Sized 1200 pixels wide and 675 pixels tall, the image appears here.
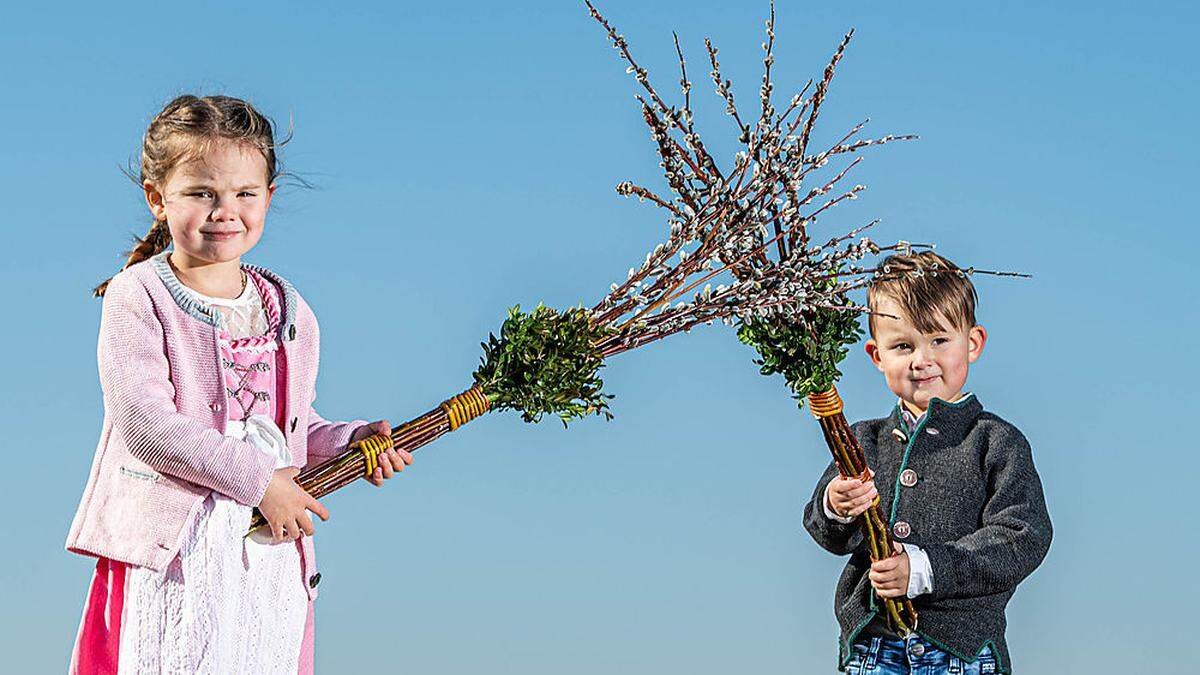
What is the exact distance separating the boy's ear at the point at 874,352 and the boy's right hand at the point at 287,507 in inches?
70.0

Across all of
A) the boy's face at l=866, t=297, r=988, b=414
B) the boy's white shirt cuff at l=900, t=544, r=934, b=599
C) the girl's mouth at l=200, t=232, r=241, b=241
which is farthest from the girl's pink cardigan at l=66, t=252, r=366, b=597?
the boy's face at l=866, t=297, r=988, b=414

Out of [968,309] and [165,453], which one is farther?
[968,309]

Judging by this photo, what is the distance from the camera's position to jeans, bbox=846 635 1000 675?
424 cm

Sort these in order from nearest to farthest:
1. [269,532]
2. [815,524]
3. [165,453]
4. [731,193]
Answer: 1. [165,453]
2. [269,532]
3. [731,193]
4. [815,524]

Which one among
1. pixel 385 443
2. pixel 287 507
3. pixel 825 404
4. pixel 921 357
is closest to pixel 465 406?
pixel 385 443

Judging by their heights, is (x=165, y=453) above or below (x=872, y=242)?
below

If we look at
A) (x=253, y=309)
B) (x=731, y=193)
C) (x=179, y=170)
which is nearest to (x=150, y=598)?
(x=253, y=309)

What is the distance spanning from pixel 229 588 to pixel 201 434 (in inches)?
14.4

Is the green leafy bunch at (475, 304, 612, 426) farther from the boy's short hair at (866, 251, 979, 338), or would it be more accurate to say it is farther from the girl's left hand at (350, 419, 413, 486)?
the boy's short hair at (866, 251, 979, 338)

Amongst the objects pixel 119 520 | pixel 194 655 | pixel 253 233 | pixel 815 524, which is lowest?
pixel 194 655

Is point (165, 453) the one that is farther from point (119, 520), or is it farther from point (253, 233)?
point (253, 233)

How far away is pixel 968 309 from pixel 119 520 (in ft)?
8.00

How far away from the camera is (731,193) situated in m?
4.02

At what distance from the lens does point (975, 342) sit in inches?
179
